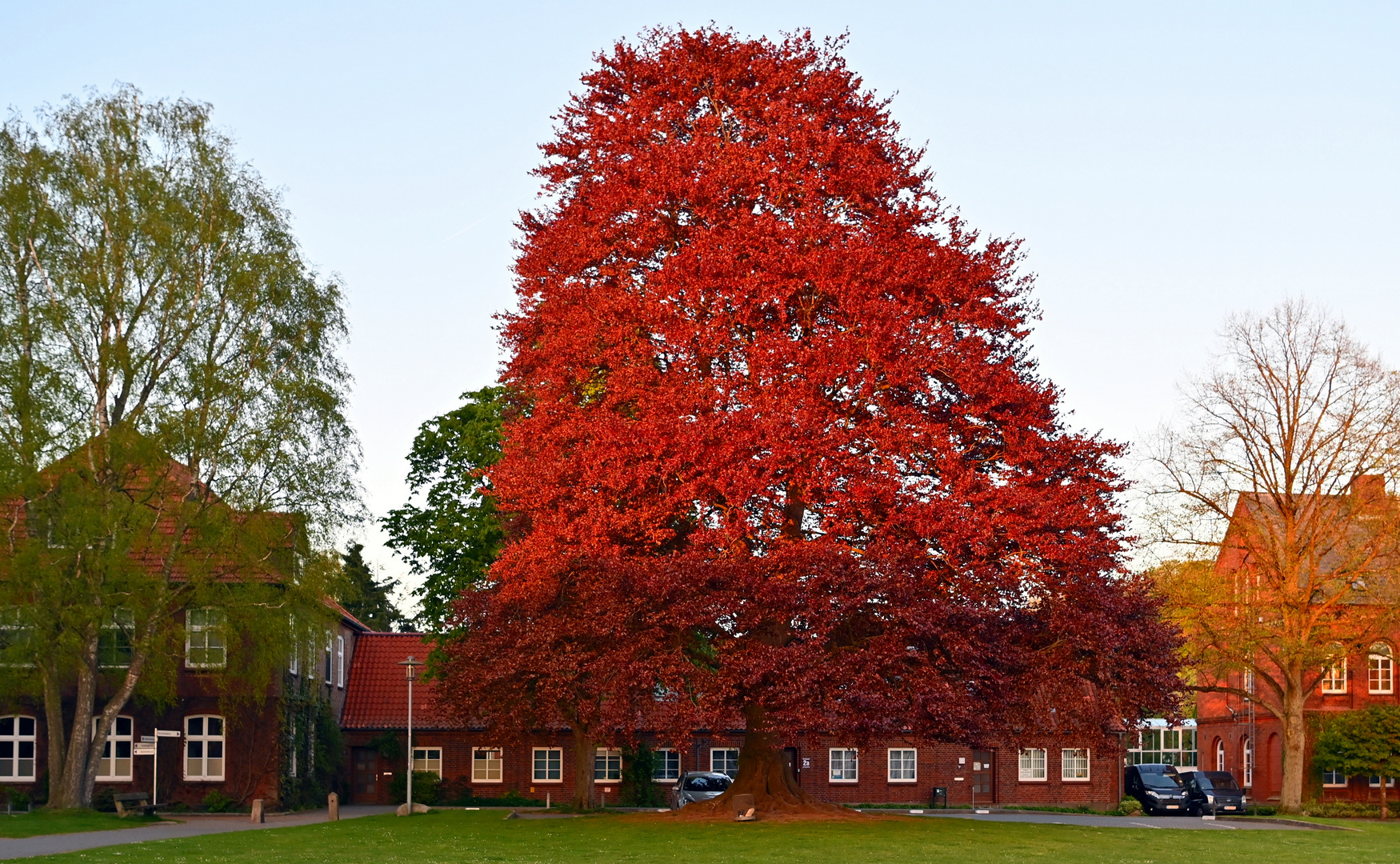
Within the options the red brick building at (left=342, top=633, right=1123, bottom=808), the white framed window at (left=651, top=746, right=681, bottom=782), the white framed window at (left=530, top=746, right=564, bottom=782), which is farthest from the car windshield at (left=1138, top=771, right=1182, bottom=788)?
the white framed window at (left=530, top=746, right=564, bottom=782)

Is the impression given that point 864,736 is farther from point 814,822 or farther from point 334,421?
point 334,421

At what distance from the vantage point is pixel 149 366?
126 ft

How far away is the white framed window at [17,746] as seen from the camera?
44.0 meters

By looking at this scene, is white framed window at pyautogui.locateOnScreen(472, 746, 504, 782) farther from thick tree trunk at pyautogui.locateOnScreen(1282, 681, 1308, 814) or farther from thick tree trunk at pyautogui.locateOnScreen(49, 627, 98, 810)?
thick tree trunk at pyautogui.locateOnScreen(1282, 681, 1308, 814)

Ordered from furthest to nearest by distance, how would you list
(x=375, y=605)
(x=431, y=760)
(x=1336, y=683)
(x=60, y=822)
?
(x=375, y=605) < (x=1336, y=683) < (x=431, y=760) < (x=60, y=822)

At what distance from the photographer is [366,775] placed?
177 feet

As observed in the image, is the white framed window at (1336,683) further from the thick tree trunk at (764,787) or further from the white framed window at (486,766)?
the thick tree trunk at (764,787)

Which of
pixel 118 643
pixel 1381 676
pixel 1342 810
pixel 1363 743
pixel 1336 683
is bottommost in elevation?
pixel 1342 810

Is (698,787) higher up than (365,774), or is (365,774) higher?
(698,787)

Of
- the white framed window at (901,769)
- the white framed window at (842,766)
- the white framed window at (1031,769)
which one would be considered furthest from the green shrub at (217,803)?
the white framed window at (1031,769)

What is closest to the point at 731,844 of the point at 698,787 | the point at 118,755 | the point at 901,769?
the point at 698,787

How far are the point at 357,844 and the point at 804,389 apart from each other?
1190cm

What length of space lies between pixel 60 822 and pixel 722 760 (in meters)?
26.7

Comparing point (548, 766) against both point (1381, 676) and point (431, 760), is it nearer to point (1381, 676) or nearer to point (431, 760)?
point (431, 760)
